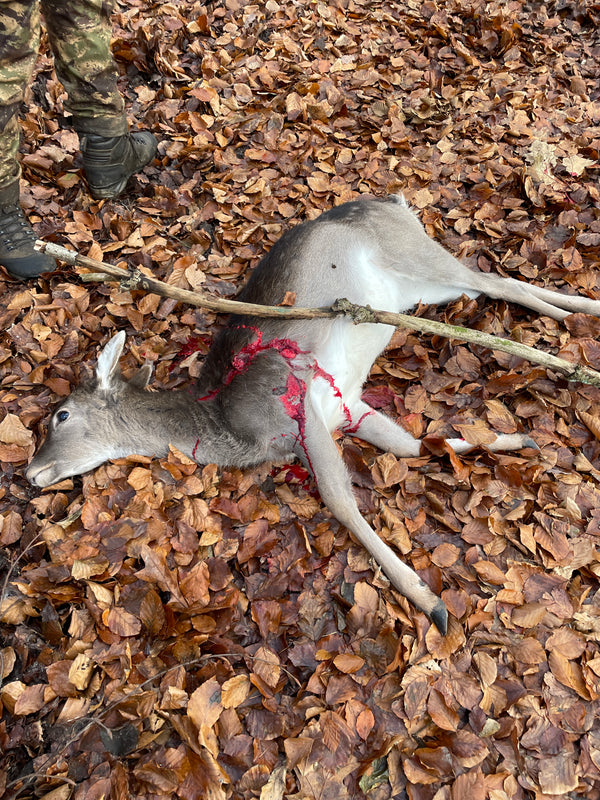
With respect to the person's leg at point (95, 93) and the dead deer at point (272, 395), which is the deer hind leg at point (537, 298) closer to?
the dead deer at point (272, 395)

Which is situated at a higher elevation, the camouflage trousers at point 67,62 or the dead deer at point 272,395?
the camouflage trousers at point 67,62

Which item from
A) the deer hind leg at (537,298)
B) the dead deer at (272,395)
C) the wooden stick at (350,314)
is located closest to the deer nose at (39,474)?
the dead deer at (272,395)

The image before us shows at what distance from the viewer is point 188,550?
3125 millimetres

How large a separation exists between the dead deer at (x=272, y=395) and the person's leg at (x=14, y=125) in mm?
1328

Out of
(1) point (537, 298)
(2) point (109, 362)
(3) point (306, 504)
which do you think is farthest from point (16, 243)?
(1) point (537, 298)

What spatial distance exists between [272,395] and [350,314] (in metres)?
0.74

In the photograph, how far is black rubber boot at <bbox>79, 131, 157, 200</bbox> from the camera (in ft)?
15.1

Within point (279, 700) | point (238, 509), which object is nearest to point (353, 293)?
point (238, 509)

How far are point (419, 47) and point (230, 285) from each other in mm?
3898

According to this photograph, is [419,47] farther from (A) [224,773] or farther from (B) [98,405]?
(A) [224,773]

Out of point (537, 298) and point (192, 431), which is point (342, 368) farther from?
point (537, 298)

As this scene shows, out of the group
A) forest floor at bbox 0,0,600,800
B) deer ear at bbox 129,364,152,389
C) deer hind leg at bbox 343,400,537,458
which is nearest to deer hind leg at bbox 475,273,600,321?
forest floor at bbox 0,0,600,800

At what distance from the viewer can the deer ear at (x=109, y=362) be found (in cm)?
350

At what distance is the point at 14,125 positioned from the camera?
381 cm
